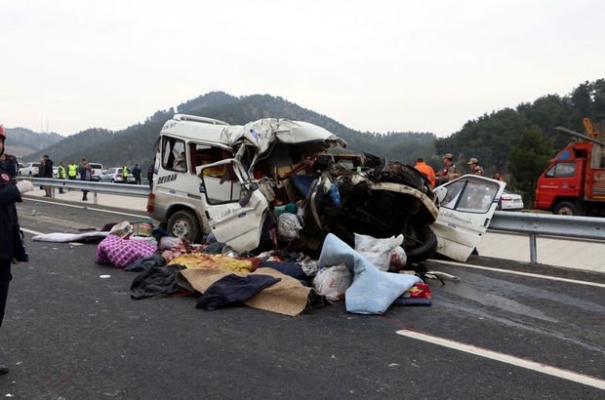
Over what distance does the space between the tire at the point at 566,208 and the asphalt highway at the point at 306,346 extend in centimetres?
1320

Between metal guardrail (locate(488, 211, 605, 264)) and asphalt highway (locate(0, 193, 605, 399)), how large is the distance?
4.03 ft

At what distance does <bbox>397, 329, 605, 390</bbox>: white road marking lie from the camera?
3.56 m

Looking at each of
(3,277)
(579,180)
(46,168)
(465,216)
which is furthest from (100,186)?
(579,180)

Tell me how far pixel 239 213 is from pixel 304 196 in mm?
1056

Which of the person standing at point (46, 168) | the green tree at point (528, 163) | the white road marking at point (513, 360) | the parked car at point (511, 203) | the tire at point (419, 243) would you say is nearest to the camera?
the white road marking at point (513, 360)

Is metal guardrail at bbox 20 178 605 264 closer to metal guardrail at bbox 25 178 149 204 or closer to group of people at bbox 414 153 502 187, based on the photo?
group of people at bbox 414 153 502 187

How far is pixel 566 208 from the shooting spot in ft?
60.7

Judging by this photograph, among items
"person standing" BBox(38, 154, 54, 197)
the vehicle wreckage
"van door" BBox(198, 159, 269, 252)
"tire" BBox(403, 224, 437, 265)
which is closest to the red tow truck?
the vehicle wreckage

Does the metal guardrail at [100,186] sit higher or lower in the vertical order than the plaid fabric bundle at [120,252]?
higher

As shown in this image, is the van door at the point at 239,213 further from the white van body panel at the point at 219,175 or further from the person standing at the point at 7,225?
the person standing at the point at 7,225

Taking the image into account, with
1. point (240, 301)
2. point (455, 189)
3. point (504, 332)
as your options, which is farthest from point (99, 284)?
point (455, 189)

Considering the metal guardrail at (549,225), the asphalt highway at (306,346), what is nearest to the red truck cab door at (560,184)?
the metal guardrail at (549,225)

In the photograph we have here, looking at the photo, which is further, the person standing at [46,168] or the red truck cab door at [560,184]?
the person standing at [46,168]

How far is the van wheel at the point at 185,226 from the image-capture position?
369 inches
